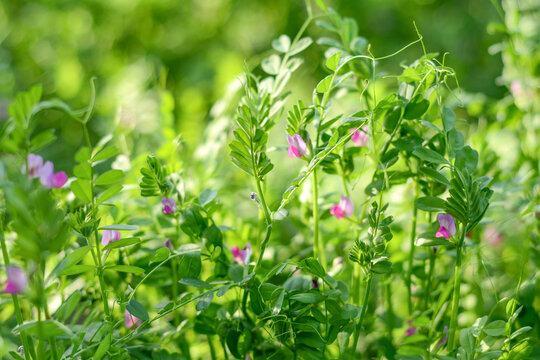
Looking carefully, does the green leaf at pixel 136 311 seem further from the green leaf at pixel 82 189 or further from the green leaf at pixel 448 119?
the green leaf at pixel 448 119

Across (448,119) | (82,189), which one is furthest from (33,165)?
(448,119)

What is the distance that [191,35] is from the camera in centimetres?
217

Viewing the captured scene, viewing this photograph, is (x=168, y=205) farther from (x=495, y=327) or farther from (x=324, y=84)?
(x=495, y=327)

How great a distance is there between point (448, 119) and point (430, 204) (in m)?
0.08

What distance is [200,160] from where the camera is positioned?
32.3 inches

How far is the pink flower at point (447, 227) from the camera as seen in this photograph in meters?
0.47

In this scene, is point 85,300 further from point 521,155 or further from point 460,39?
point 460,39

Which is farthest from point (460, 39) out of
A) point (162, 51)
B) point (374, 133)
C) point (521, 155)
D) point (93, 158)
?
point (93, 158)

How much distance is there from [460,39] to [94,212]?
2.22 meters

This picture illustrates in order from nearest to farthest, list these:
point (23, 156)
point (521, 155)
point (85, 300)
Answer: point (23, 156), point (85, 300), point (521, 155)

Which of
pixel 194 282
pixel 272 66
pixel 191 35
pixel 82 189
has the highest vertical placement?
pixel 191 35

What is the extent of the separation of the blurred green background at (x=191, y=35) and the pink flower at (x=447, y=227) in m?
1.46

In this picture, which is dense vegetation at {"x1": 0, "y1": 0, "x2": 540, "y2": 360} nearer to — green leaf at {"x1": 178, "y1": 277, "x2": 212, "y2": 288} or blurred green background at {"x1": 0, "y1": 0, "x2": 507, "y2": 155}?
green leaf at {"x1": 178, "y1": 277, "x2": 212, "y2": 288}

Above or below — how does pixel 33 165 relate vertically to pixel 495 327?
above
